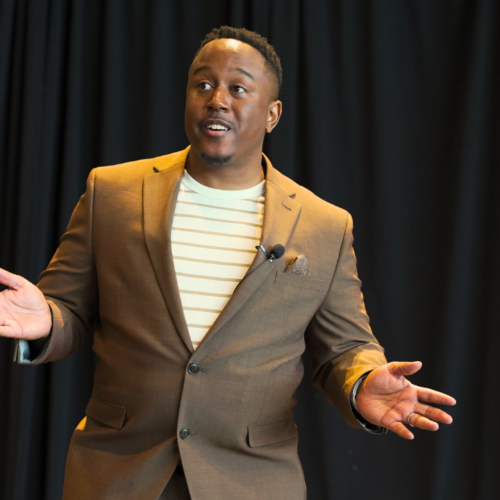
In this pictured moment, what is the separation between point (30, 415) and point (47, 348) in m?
1.47

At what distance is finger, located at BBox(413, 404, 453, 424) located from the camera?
53.5 inches

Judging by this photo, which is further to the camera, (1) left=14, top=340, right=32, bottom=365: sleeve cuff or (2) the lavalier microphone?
(2) the lavalier microphone

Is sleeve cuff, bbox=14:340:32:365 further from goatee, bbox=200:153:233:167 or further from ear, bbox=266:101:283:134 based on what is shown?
ear, bbox=266:101:283:134

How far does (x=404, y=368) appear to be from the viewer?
54.6 inches

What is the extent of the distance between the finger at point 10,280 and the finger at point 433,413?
1.01 metres

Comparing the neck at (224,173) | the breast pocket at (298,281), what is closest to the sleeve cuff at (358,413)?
the breast pocket at (298,281)

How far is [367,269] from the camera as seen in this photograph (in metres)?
2.81

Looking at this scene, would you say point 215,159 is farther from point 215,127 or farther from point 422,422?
point 422,422

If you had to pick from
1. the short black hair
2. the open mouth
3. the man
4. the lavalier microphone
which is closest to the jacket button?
the man

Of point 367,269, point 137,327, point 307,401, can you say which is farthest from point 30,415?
point 367,269

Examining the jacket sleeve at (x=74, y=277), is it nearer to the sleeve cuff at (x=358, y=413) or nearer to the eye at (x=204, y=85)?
the eye at (x=204, y=85)

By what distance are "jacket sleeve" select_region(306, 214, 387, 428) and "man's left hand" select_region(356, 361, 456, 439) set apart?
0.54 ft

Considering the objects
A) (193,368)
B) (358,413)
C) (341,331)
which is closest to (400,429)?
(358,413)

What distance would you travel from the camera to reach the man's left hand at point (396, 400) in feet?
4.55
